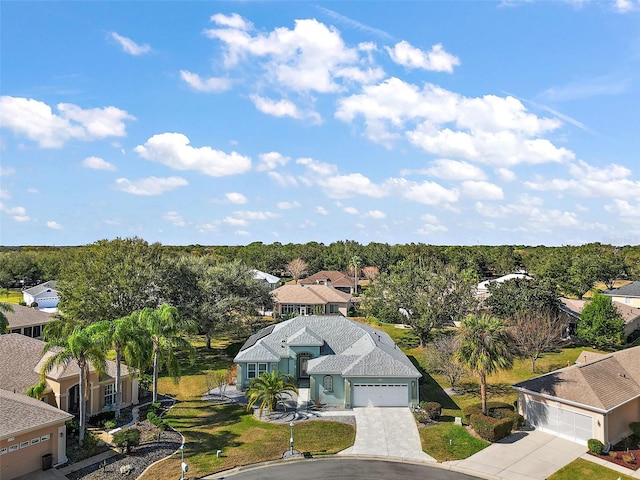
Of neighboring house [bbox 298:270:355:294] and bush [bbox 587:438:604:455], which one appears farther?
neighboring house [bbox 298:270:355:294]

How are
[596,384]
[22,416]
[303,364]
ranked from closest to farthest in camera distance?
Answer: [22,416], [596,384], [303,364]

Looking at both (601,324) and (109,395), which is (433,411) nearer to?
(109,395)

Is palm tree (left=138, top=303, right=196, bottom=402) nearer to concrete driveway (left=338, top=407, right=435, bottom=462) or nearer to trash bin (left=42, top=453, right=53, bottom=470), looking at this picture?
trash bin (left=42, top=453, right=53, bottom=470)

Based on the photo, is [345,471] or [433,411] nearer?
[345,471]

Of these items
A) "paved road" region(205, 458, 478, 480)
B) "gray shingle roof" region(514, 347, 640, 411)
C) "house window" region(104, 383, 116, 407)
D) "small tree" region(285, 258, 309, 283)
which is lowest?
"paved road" region(205, 458, 478, 480)

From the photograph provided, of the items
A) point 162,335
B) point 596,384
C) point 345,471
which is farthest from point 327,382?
point 596,384

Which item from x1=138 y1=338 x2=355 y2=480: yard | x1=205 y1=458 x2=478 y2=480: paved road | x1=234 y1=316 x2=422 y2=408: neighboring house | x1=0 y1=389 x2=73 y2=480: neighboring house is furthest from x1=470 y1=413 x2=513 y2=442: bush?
x1=0 y1=389 x2=73 y2=480: neighboring house

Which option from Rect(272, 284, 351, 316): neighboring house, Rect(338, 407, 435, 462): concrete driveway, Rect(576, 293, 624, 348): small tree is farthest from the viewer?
Rect(272, 284, 351, 316): neighboring house
